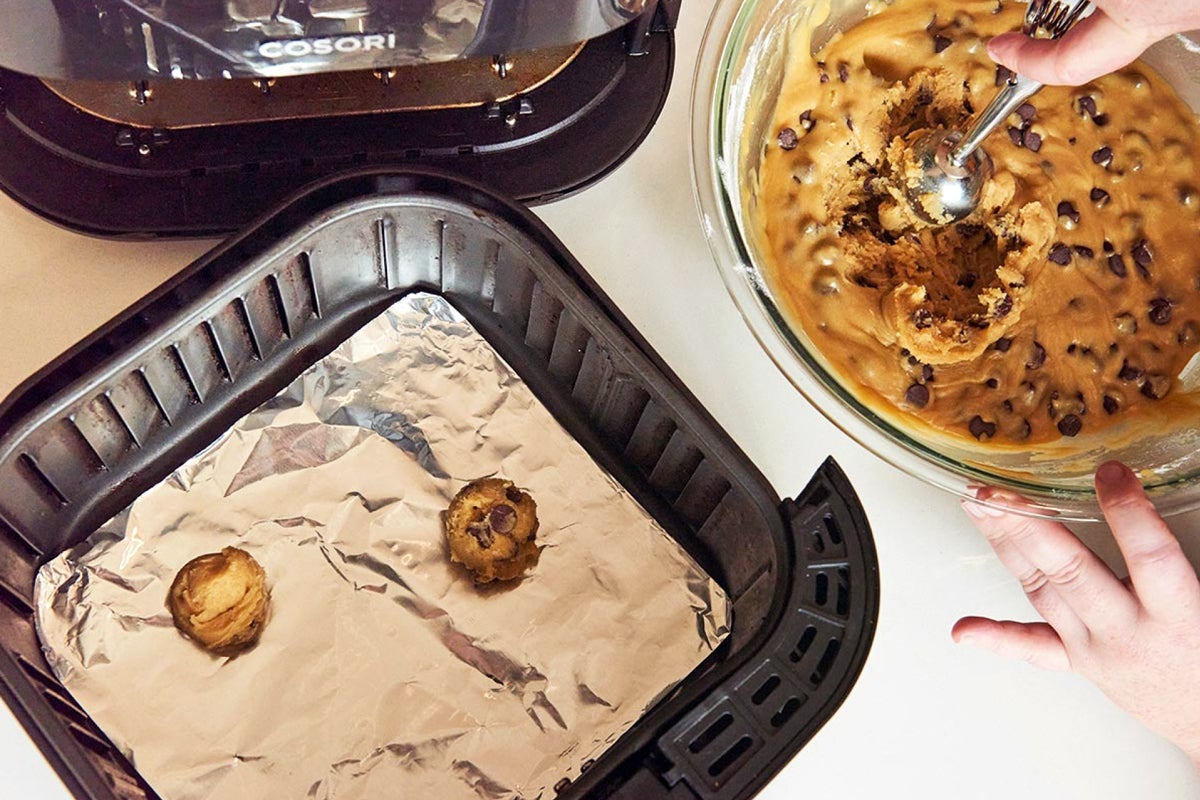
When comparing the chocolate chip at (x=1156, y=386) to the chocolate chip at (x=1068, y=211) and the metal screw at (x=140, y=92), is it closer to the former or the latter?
the chocolate chip at (x=1068, y=211)

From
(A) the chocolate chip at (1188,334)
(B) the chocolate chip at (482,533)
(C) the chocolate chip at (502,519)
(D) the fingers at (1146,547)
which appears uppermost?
(A) the chocolate chip at (1188,334)

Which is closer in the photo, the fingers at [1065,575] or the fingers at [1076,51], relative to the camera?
the fingers at [1076,51]

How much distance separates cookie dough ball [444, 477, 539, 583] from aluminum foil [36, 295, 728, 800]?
0.6 inches

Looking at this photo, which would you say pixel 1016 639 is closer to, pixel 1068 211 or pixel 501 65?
pixel 1068 211

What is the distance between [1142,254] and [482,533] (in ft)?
1.65

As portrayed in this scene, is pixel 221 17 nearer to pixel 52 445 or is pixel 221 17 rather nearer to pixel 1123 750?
pixel 52 445

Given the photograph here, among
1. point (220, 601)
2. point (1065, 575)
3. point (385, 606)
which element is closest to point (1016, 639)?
point (1065, 575)

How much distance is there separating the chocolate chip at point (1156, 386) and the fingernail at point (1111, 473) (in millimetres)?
78

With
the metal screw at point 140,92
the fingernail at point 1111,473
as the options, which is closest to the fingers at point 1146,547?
the fingernail at point 1111,473

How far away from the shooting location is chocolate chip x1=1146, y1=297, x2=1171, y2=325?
71 centimetres

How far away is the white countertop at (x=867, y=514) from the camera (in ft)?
2.38

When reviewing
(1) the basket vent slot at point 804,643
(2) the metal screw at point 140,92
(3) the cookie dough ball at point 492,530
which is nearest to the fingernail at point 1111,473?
(1) the basket vent slot at point 804,643

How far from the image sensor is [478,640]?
0.72 metres

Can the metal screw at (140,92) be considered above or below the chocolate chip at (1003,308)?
above
